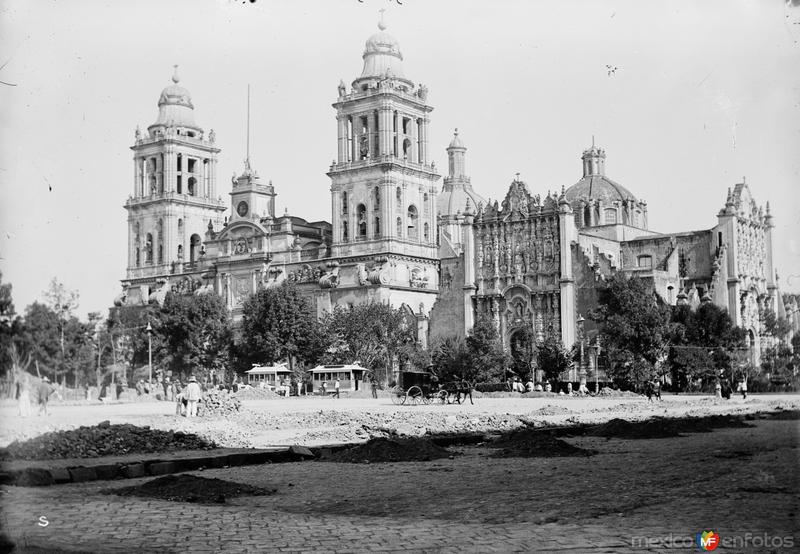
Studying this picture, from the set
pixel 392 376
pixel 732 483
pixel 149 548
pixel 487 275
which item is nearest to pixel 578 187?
pixel 487 275

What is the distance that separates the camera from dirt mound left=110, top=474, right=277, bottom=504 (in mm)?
15773

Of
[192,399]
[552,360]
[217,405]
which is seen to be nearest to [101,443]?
[192,399]

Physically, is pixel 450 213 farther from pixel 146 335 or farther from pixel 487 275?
pixel 146 335

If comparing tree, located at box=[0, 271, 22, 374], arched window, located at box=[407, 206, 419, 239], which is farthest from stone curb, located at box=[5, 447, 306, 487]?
arched window, located at box=[407, 206, 419, 239]

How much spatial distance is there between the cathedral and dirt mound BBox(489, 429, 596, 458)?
49346 mm

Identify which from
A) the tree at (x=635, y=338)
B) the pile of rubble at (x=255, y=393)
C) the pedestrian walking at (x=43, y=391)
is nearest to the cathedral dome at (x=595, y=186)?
the tree at (x=635, y=338)

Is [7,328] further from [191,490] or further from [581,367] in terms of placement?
[581,367]

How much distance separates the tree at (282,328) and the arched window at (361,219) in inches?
387

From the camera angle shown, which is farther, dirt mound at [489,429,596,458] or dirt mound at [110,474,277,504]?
dirt mound at [489,429,596,458]

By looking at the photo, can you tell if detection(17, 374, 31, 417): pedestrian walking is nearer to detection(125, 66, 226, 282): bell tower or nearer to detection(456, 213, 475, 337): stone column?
detection(456, 213, 475, 337): stone column

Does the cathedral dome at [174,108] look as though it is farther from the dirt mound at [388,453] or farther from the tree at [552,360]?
the dirt mound at [388,453]

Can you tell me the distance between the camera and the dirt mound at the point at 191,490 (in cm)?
1577

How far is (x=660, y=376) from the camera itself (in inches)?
2576

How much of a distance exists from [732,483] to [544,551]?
6.54 m
